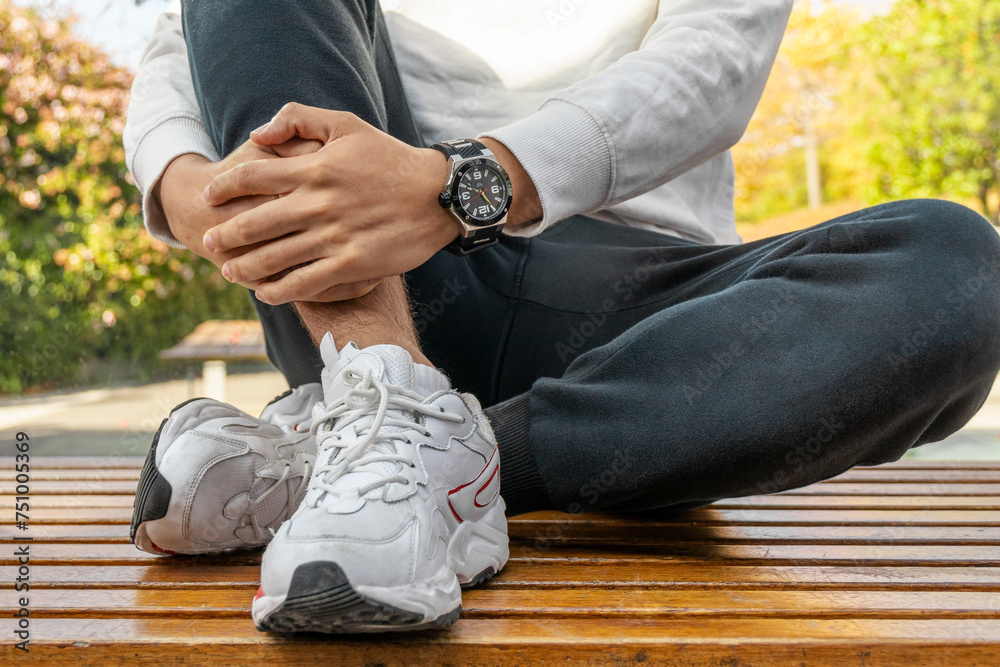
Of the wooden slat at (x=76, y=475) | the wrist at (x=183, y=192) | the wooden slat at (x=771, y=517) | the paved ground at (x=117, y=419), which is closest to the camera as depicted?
the wrist at (x=183, y=192)

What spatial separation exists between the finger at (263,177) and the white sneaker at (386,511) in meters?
0.17

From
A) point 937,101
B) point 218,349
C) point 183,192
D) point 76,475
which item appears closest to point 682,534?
point 183,192

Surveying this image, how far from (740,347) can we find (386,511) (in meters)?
0.39

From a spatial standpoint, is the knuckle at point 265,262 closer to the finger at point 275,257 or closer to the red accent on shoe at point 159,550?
the finger at point 275,257

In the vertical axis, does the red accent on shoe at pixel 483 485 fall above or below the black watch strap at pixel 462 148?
below

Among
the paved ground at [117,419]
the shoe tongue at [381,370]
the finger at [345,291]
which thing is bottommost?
the paved ground at [117,419]

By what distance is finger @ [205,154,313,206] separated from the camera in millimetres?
761

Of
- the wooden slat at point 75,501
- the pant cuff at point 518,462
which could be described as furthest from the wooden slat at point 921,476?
the wooden slat at point 75,501

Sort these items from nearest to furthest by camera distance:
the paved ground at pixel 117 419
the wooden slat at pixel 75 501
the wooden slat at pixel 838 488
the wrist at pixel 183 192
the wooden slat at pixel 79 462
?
the wrist at pixel 183 192, the wooden slat at pixel 75 501, the wooden slat at pixel 838 488, the wooden slat at pixel 79 462, the paved ground at pixel 117 419

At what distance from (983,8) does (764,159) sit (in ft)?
8.80

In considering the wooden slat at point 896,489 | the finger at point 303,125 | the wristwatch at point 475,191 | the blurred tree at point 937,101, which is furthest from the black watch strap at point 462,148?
the blurred tree at point 937,101

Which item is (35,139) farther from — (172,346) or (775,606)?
(775,606)

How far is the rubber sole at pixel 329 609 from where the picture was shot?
0.57 m

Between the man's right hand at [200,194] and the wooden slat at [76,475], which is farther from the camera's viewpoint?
the wooden slat at [76,475]
